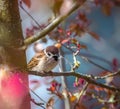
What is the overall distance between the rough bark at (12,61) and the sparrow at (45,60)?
1289 millimetres

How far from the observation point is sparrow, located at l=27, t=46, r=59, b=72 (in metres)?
2.84

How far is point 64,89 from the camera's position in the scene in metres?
2.17

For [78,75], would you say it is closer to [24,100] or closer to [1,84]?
[24,100]

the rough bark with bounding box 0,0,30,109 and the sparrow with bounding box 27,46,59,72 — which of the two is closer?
the rough bark with bounding box 0,0,30,109

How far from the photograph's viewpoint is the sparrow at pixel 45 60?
2.84m

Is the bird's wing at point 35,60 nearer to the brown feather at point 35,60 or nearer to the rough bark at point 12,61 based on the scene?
the brown feather at point 35,60

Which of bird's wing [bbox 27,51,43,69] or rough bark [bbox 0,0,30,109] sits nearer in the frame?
rough bark [bbox 0,0,30,109]

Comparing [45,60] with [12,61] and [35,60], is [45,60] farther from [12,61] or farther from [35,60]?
[12,61]

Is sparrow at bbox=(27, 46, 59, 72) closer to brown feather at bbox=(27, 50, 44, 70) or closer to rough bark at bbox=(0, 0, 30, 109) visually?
brown feather at bbox=(27, 50, 44, 70)

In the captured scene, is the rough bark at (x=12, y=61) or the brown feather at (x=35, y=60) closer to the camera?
the rough bark at (x=12, y=61)

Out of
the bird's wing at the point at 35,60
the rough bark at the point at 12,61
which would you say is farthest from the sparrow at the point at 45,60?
the rough bark at the point at 12,61

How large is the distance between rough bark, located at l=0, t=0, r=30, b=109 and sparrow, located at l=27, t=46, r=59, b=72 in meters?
1.29

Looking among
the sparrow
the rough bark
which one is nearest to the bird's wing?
the sparrow

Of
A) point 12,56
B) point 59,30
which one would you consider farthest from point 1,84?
point 59,30
